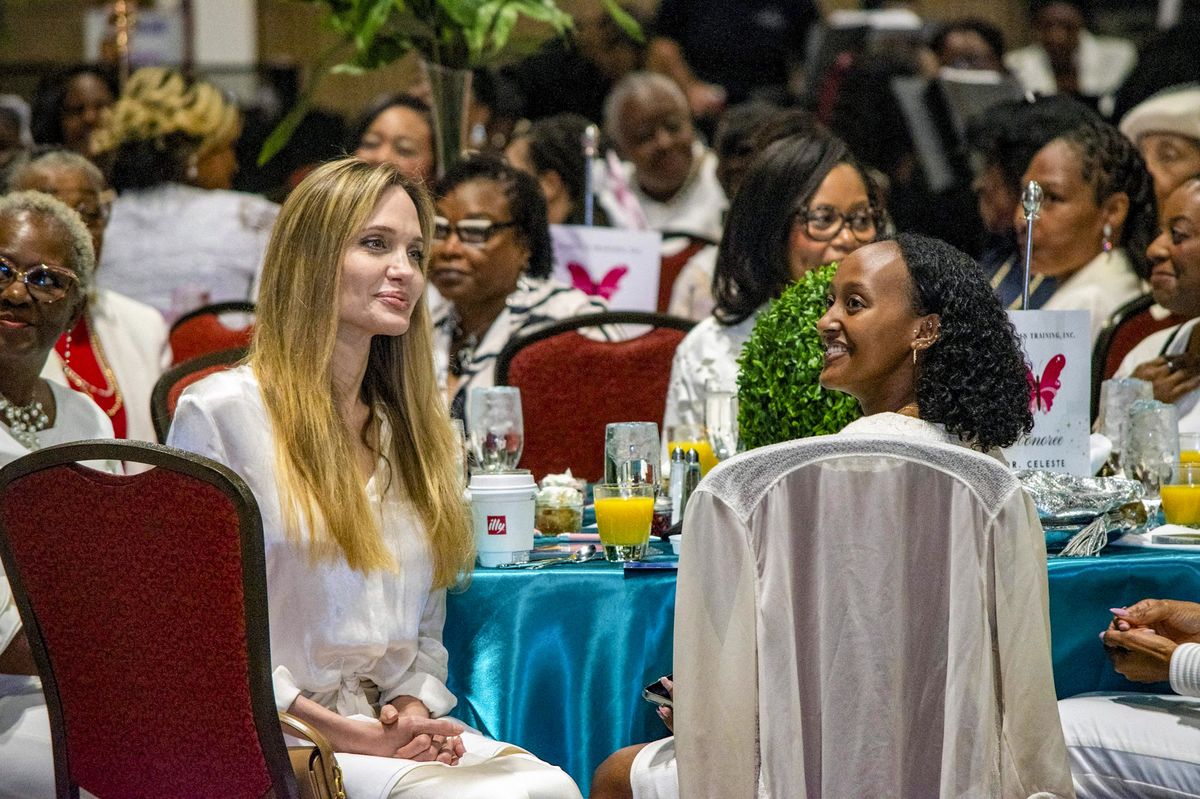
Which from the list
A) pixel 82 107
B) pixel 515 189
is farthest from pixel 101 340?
pixel 82 107

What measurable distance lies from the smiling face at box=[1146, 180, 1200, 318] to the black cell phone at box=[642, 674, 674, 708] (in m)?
1.85

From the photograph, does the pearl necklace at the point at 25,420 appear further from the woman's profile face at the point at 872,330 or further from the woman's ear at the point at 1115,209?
the woman's ear at the point at 1115,209

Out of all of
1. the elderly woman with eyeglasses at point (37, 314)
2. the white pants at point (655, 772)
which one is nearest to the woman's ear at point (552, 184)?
the elderly woman with eyeglasses at point (37, 314)

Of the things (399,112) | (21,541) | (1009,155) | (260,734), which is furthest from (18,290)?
(1009,155)

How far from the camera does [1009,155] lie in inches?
201

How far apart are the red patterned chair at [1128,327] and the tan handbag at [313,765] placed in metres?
2.53

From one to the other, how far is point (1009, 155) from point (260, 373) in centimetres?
326

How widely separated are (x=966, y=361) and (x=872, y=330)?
6.0 inches

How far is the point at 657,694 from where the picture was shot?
2.42 m

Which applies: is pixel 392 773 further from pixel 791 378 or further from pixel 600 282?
pixel 600 282

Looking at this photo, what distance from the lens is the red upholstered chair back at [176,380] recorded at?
3297 mm

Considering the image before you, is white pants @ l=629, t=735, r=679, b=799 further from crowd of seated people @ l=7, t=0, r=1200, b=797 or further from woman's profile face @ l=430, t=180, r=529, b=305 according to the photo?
woman's profile face @ l=430, t=180, r=529, b=305

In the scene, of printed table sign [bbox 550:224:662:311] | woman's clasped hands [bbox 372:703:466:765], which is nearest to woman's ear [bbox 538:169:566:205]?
printed table sign [bbox 550:224:662:311]

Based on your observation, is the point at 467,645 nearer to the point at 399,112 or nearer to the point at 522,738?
the point at 522,738
